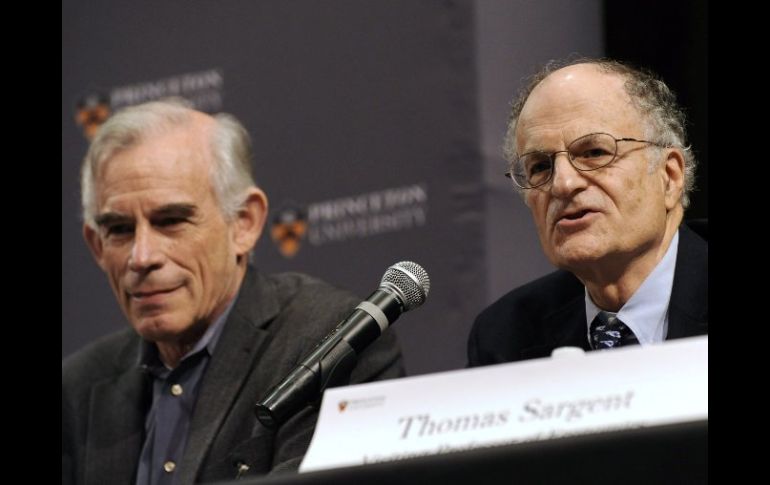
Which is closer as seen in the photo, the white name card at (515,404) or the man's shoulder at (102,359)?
the white name card at (515,404)

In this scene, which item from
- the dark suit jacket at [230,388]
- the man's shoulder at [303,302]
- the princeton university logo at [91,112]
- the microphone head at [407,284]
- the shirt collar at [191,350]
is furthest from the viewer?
the princeton university logo at [91,112]

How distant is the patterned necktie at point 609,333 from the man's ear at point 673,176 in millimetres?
264

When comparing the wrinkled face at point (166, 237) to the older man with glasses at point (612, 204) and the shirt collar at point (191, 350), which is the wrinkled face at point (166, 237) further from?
the older man with glasses at point (612, 204)

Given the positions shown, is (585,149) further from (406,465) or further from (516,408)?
(406,465)

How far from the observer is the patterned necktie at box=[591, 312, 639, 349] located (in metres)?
2.45

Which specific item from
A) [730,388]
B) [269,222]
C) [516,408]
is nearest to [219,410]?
[269,222]

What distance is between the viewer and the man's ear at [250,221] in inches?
131

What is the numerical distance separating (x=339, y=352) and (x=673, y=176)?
86cm

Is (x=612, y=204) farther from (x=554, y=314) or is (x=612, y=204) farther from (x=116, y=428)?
(x=116, y=428)

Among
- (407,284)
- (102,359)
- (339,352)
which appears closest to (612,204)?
(407,284)

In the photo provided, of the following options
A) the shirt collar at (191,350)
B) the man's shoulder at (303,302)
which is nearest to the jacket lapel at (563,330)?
the man's shoulder at (303,302)

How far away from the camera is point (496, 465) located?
1387mm

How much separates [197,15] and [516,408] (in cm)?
266

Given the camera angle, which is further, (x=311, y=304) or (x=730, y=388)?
(x=311, y=304)
